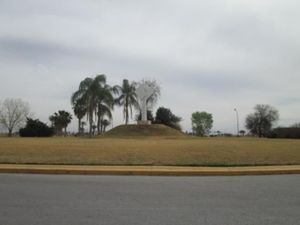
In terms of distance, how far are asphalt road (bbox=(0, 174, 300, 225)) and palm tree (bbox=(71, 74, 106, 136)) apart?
4579 cm

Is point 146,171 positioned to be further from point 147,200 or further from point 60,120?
point 60,120

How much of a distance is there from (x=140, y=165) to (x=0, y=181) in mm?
5830

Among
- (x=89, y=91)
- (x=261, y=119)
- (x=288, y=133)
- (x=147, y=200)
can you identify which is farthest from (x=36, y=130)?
(x=261, y=119)

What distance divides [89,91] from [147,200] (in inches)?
1994

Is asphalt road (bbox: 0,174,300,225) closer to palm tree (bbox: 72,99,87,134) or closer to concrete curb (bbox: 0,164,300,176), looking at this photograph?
concrete curb (bbox: 0,164,300,176)

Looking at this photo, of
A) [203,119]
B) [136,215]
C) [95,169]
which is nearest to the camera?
[136,215]

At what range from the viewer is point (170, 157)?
17.8 metres

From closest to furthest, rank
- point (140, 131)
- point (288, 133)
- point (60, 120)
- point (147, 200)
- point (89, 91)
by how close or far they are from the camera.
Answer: point (147, 200)
point (140, 131)
point (89, 91)
point (288, 133)
point (60, 120)

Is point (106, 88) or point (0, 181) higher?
point (106, 88)

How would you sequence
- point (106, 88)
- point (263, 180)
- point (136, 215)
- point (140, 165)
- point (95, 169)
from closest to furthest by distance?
point (136, 215), point (263, 180), point (95, 169), point (140, 165), point (106, 88)

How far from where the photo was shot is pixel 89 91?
58125 millimetres

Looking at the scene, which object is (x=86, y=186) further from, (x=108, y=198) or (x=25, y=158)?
(x=25, y=158)

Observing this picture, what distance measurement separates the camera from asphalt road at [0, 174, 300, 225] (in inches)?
264

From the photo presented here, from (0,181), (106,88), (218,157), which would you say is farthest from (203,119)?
(0,181)
